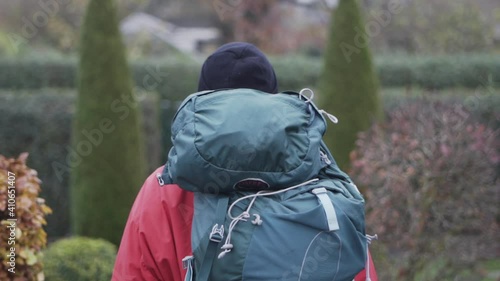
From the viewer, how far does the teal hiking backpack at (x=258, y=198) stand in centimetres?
183

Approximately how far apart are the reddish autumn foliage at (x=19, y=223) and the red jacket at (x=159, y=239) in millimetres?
1815

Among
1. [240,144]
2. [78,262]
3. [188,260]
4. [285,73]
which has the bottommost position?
[78,262]

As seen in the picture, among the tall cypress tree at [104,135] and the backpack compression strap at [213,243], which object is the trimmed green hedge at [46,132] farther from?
the backpack compression strap at [213,243]

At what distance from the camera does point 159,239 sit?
6.48 ft

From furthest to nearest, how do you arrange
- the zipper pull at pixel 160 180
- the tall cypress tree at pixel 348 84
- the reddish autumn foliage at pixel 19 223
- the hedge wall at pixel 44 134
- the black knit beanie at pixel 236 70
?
1. the hedge wall at pixel 44 134
2. the tall cypress tree at pixel 348 84
3. the reddish autumn foliage at pixel 19 223
4. the black knit beanie at pixel 236 70
5. the zipper pull at pixel 160 180

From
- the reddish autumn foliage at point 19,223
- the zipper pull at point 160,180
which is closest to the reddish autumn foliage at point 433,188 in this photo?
the reddish autumn foliage at point 19,223

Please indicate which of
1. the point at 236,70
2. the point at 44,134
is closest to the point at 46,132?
the point at 44,134

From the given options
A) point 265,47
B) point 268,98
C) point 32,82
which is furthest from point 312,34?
point 268,98

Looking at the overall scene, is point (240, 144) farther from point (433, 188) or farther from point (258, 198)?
point (433, 188)

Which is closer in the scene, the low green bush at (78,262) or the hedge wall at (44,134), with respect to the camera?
the low green bush at (78,262)

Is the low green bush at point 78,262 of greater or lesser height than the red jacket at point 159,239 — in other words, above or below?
below

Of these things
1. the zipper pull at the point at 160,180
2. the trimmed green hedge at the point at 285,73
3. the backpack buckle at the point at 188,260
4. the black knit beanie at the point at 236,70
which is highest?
the black knit beanie at the point at 236,70

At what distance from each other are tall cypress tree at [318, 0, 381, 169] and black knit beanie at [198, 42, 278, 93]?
15.8 ft

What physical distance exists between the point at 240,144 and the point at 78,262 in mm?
3470
